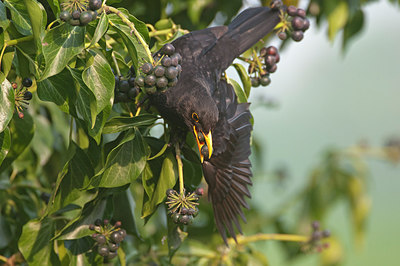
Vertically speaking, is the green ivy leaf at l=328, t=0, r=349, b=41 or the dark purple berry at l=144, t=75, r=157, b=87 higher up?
the green ivy leaf at l=328, t=0, r=349, b=41

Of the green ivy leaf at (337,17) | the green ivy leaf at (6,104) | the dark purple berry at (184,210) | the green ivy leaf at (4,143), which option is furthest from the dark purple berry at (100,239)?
the green ivy leaf at (337,17)

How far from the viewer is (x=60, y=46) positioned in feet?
5.80

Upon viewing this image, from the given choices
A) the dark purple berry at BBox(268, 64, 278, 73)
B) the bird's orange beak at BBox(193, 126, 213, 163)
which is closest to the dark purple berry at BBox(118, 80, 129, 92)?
the bird's orange beak at BBox(193, 126, 213, 163)

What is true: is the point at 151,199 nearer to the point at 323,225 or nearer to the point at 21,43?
the point at 21,43

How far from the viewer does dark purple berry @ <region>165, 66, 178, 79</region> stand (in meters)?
1.90

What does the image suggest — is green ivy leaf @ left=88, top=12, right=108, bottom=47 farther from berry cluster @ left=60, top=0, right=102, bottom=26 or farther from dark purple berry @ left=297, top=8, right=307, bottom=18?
dark purple berry @ left=297, top=8, right=307, bottom=18

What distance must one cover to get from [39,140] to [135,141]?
45.5 inches

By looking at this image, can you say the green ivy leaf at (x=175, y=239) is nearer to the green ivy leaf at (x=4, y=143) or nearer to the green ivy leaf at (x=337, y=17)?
the green ivy leaf at (x=4, y=143)

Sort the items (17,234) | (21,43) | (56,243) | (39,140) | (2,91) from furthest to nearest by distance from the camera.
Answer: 1. (39,140)
2. (17,234)
3. (56,243)
4. (21,43)
5. (2,91)

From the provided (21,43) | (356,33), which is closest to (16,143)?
(21,43)

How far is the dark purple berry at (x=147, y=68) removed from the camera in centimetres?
186

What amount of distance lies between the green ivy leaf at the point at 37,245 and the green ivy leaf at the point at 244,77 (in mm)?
1074

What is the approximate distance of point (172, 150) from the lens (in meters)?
2.22

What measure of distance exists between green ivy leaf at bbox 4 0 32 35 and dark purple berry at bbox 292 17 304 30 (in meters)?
1.35
